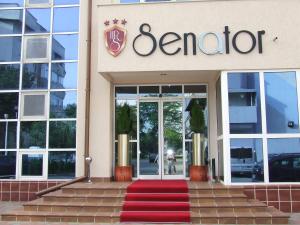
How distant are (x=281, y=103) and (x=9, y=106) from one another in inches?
282

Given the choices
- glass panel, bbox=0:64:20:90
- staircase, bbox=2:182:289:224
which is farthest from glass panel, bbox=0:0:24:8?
staircase, bbox=2:182:289:224

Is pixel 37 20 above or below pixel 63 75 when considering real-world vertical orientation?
above

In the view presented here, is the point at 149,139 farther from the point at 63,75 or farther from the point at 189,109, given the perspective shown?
the point at 63,75

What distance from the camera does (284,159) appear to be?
8992 mm

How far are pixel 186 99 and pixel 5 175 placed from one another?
543cm

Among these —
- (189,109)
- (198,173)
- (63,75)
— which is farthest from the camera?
(189,109)

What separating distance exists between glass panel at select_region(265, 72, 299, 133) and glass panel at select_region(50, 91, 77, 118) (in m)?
5.08

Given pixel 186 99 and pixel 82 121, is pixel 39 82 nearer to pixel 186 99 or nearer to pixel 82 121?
pixel 82 121

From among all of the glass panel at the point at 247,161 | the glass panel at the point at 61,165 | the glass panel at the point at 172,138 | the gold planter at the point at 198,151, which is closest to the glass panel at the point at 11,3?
the glass panel at the point at 61,165

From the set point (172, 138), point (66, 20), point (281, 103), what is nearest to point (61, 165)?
point (172, 138)

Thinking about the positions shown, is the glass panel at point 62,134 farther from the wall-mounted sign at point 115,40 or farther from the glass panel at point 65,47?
the wall-mounted sign at point 115,40

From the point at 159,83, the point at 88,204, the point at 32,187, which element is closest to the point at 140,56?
the point at 159,83

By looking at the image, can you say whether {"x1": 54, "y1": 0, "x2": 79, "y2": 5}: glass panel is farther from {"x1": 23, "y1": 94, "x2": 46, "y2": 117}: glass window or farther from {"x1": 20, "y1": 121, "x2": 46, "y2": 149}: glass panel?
{"x1": 20, "y1": 121, "x2": 46, "y2": 149}: glass panel

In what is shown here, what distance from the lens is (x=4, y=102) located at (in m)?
10.7
